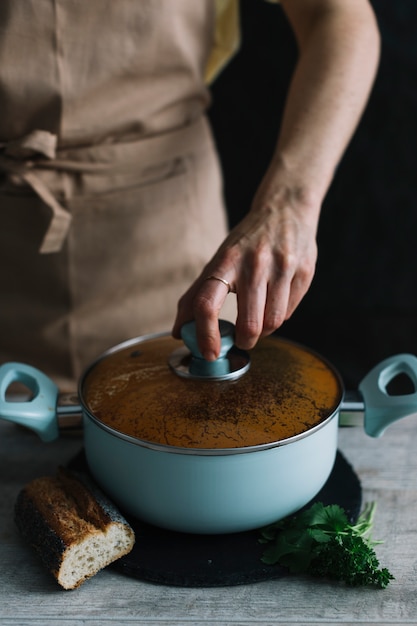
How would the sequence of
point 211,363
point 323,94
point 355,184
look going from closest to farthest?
point 211,363
point 323,94
point 355,184

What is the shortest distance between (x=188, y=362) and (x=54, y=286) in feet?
1.56

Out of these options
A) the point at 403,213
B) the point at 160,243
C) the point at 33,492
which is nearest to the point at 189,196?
the point at 160,243

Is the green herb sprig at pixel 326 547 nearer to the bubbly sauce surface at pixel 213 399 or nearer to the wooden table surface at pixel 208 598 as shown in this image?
the wooden table surface at pixel 208 598

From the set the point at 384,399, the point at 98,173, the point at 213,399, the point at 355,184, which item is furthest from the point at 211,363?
the point at 355,184

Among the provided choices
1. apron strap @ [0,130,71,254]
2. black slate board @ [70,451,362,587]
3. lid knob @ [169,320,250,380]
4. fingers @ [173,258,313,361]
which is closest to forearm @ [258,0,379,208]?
fingers @ [173,258,313,361]

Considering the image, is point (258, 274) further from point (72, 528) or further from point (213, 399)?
point (72, 528)

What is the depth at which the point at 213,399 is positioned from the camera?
0.88 metres

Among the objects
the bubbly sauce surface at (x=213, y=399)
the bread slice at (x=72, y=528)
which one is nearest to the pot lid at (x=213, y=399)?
the bubbly sauce surface at (x=213, y=399)

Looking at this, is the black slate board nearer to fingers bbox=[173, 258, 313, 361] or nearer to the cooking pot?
the cooking pot

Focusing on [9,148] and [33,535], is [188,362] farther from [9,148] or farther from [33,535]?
[9,148]

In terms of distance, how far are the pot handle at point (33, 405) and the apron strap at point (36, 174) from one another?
299 mm

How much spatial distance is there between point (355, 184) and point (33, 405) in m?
1.46

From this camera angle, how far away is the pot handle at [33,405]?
37.1 inches

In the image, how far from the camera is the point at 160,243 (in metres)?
1.39
